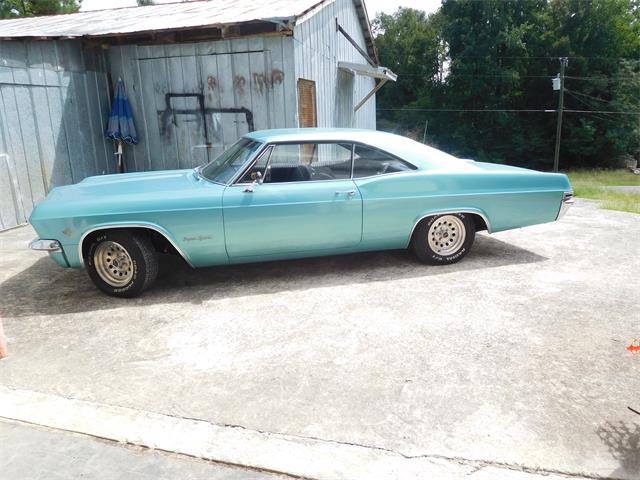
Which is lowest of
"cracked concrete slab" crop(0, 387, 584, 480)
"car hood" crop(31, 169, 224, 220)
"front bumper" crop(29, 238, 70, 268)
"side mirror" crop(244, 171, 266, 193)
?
"cracked concrete slab" crop(0, 387, 584, 480)

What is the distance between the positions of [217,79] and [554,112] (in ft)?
111

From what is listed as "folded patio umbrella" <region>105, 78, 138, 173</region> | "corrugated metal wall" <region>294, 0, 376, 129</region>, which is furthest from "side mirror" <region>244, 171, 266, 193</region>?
"folded patio umbrella" <region>105, 78, 138, 173</region>

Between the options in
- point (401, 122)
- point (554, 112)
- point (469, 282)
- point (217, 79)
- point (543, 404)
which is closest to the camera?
point (543, 404)

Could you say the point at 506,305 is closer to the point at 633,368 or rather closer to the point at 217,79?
the point at 633,368

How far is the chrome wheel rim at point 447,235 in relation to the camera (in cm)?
511

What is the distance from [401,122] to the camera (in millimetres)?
43250

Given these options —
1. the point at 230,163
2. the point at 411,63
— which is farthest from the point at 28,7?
the point at 230,163

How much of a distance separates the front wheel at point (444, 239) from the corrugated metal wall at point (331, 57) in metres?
4.77

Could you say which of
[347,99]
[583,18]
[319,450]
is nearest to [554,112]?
[583,18]

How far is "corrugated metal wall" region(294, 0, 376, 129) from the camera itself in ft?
30.6

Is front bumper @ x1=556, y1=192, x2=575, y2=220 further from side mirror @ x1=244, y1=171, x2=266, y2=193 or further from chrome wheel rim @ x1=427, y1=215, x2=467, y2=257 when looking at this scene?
side mirror @ x1=244, y1=171, x2=266, y2=193

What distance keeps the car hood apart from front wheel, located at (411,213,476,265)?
198cm

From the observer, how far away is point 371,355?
3.38m

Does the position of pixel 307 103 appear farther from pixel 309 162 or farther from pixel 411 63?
pixel 411 63
